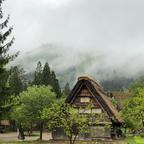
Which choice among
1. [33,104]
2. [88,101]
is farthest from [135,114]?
[33,104]

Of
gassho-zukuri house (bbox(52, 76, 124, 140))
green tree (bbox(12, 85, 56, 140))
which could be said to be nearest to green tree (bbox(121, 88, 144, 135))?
gassho-zukuri house (bbox(52, 76, 124, 140))

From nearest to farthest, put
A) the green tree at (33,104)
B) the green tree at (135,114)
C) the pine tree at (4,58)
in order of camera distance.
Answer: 1. the pine tree at (4,58)
2. the green tree at (33,104)
3. the green tree at (135,114)

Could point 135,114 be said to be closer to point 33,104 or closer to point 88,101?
point 88,101

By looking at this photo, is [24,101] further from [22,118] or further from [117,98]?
[117,98]

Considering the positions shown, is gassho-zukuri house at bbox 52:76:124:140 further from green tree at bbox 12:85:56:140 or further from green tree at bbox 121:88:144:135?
green tree at bbox 121:88:144:135

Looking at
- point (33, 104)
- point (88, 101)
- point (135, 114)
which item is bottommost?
point (135, 114)

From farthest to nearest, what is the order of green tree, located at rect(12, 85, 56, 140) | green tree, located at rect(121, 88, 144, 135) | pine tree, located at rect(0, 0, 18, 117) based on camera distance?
green tree, located at rect(121, 88, 144, 135), green tree, located at rect(12, 85, 56, 140), pine tree, located at rect(0, 0, 18, 117)

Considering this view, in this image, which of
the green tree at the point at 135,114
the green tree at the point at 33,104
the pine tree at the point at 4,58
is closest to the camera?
the pine tree at the point at 4,58

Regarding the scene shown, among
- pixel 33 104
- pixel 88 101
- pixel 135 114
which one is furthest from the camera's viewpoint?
pixel 135 114

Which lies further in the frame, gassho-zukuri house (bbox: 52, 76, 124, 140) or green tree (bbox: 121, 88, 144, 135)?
green tree (bbox: 121, 88, 144, 135)

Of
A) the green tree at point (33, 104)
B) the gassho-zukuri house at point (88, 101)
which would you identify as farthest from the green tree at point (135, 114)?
Answer: the green tree at point (33, 104)

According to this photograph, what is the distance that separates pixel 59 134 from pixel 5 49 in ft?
53.8

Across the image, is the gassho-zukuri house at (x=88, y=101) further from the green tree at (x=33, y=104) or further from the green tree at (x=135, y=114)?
the green tree at (x=135, y=114)

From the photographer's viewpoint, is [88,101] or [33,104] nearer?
[88,101]
